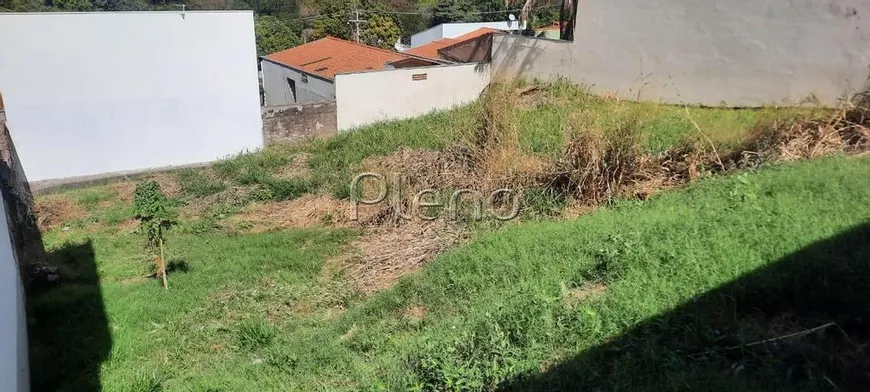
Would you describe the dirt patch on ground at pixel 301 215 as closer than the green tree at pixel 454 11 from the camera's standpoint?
Yes

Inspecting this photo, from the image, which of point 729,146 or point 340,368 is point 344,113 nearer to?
point 729,146

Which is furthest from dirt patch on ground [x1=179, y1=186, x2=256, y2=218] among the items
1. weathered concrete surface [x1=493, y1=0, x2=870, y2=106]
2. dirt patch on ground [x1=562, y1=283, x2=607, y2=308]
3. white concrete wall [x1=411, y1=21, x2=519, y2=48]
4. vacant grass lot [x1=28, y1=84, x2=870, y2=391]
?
white concrete wall [x1=411, y1=21, x2=519, y2=48]

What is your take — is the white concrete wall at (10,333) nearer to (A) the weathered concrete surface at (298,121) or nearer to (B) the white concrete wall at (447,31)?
(A) the weathered concrete surface at (298,121)

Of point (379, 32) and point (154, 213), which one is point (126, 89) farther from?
point (379, 32)

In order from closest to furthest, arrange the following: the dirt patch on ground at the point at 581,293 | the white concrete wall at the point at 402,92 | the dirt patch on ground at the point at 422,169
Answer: the dirt patch on ground at the point at 581,293 < the dirt patch on ground at the point at 422,169 < the white concrete wall at the point at 402,92

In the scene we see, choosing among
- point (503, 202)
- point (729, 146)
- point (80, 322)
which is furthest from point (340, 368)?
point (729, 146)

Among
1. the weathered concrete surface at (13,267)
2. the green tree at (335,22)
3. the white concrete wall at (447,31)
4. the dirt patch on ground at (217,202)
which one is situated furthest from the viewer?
the green tree at (335,22)

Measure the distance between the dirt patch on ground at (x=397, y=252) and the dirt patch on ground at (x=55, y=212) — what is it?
541 cm

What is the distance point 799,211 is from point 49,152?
14.2 m

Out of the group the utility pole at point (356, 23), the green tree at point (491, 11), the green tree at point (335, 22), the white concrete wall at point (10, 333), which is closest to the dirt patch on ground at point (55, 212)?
the white concrete wall at point (10, 333)

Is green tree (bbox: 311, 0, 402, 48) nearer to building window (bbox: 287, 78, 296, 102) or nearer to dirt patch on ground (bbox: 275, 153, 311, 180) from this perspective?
building window (bbox: 287, 78, 296, 102)

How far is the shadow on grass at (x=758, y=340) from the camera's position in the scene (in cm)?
282

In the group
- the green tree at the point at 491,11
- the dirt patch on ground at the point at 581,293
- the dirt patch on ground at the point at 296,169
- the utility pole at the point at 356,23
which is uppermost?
the green tree at the point at 491,11

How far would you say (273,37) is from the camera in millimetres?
36281
